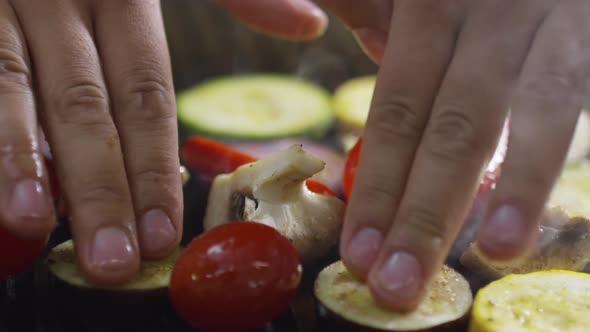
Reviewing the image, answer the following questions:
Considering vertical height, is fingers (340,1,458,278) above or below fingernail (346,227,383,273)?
above

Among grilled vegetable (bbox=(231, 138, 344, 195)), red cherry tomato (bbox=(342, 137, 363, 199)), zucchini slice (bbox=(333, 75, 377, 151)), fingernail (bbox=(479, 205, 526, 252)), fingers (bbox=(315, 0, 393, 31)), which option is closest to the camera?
fingernail (bbox=(479, 205, 526, 252))

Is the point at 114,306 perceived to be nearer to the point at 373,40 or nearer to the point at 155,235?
the point at 155,235

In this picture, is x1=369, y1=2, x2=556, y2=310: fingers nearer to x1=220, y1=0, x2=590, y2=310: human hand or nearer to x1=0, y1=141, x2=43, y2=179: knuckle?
x1=220, y1=0, x2=590, y2=310: human hand

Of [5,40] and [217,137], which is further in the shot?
[217,137]

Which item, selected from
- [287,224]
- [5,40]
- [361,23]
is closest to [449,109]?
[287,224]

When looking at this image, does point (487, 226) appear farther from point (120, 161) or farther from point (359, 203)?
point (120, 161)

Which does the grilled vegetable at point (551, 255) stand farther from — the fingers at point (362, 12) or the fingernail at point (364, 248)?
the fingers at point (362, 12)

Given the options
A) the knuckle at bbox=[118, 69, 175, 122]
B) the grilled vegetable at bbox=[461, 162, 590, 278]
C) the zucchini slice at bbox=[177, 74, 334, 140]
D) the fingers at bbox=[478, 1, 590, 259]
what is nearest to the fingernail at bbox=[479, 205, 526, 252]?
the fingers at bbox=[478, 1, 590, 259]
